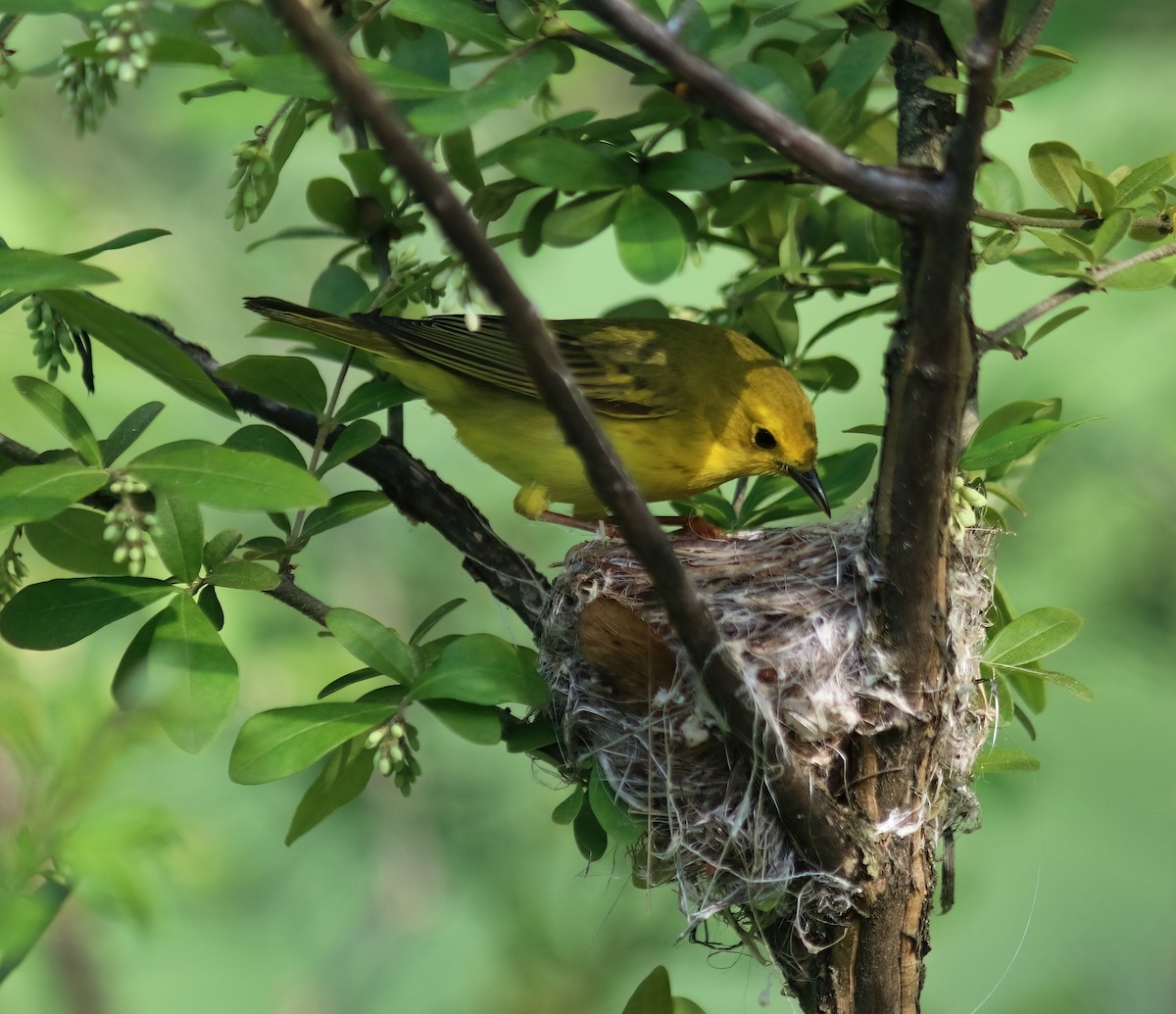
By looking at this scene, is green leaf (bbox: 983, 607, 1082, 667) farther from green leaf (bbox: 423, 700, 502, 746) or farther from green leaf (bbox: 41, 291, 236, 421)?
green leaf (bbox: 41, 291, 236, 421)

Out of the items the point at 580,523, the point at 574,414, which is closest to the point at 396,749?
the point at 574,414

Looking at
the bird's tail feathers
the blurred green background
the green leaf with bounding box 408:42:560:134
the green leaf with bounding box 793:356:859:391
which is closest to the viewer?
the green leaf with bounding box 408:42:560:134

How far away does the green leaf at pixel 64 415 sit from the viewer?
2.02 metres

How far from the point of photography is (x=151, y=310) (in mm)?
4820

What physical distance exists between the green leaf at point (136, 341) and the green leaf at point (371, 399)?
2.70 ft

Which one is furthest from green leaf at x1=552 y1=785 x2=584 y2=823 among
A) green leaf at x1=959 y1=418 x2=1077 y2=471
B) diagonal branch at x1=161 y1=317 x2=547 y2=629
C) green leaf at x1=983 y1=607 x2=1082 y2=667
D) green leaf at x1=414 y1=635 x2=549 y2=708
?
green leaf at x1=959 y1=418 x2=1077 y2=471

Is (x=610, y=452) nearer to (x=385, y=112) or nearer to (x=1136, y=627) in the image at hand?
(x=385, y=112)

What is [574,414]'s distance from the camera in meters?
1.58

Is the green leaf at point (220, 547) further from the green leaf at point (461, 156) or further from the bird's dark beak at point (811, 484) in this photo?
the bird's dark beak at point (811, 484)

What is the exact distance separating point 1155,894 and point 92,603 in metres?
4.97

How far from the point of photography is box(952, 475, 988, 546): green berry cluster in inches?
97.5

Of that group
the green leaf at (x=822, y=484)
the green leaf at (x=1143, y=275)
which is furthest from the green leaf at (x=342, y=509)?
the green leaf at (x=1143, y=275)

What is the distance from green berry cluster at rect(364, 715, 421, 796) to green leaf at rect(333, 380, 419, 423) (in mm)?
789

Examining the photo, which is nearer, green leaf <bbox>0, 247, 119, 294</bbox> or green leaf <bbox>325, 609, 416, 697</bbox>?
green leaf <bbox>0, 247, 119, 294</bbox>
